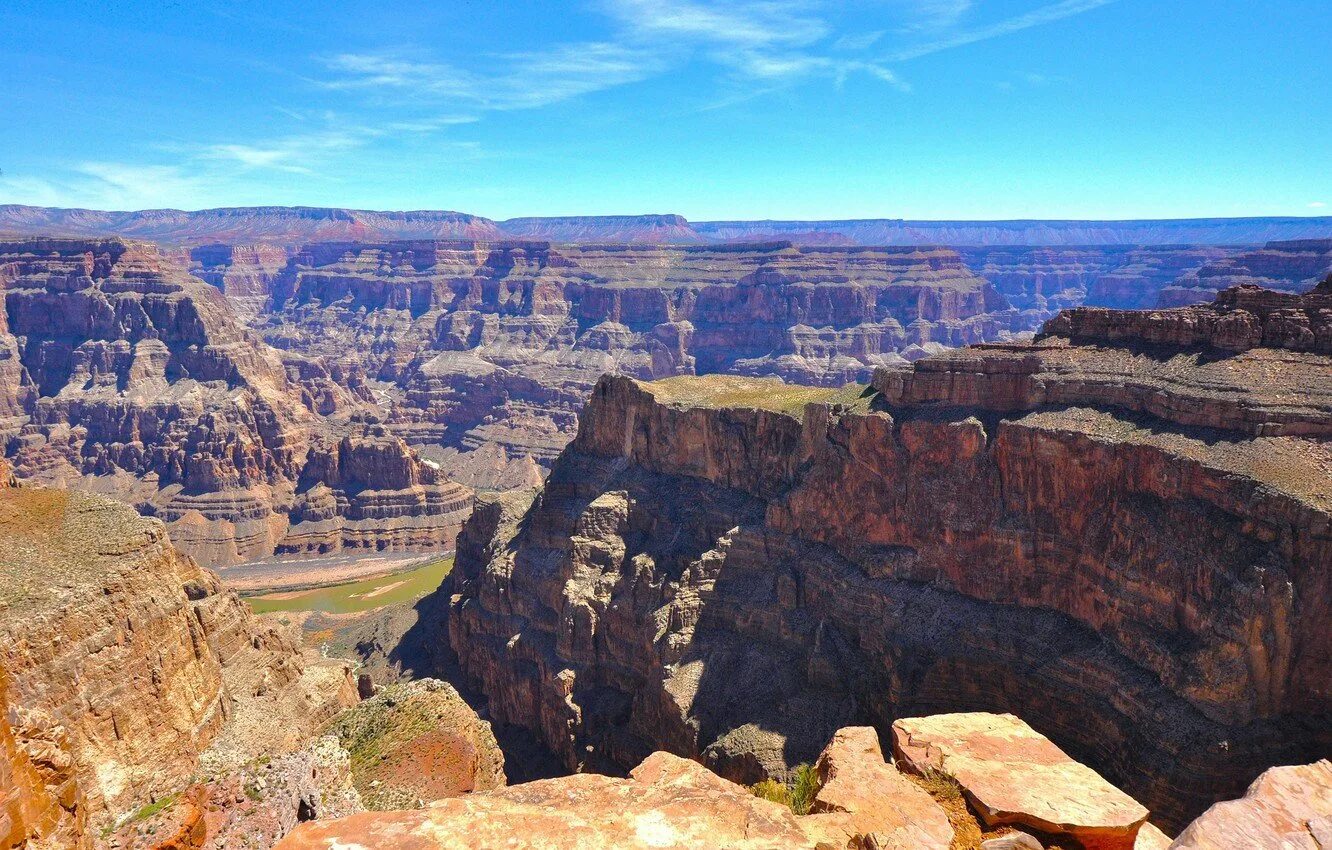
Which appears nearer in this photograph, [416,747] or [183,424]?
[416,747]

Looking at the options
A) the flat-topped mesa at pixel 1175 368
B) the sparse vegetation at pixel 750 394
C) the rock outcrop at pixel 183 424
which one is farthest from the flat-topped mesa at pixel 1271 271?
the rock outcrop at pixel 183 424

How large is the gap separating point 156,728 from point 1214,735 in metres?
48.6

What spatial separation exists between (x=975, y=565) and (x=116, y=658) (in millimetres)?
45518

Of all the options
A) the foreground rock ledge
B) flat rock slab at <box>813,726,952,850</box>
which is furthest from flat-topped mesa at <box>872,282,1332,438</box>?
the foreground rock ledge

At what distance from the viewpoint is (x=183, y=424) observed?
457ft

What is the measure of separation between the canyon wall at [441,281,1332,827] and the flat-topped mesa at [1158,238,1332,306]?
129835 millimetres

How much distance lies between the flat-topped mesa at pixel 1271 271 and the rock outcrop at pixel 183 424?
152 metres

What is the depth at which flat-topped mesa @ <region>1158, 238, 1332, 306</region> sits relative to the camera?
5886 inches

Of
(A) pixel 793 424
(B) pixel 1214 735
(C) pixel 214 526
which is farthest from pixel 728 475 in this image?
(C) pixel 214 526

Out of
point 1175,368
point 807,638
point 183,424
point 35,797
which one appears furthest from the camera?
point 183,424

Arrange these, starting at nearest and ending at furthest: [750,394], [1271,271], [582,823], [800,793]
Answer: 1. [582,823]
2. [800,793]
3. [750,394]
4. [1271,271]

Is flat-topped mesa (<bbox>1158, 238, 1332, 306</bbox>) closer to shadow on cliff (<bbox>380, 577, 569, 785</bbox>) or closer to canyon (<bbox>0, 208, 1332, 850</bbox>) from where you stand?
canyon (<bbox>0, 208, 1332, 850</bbox>)

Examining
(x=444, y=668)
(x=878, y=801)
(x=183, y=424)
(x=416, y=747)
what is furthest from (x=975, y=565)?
(x=183, y=424)

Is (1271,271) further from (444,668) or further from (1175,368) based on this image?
(444,668)
